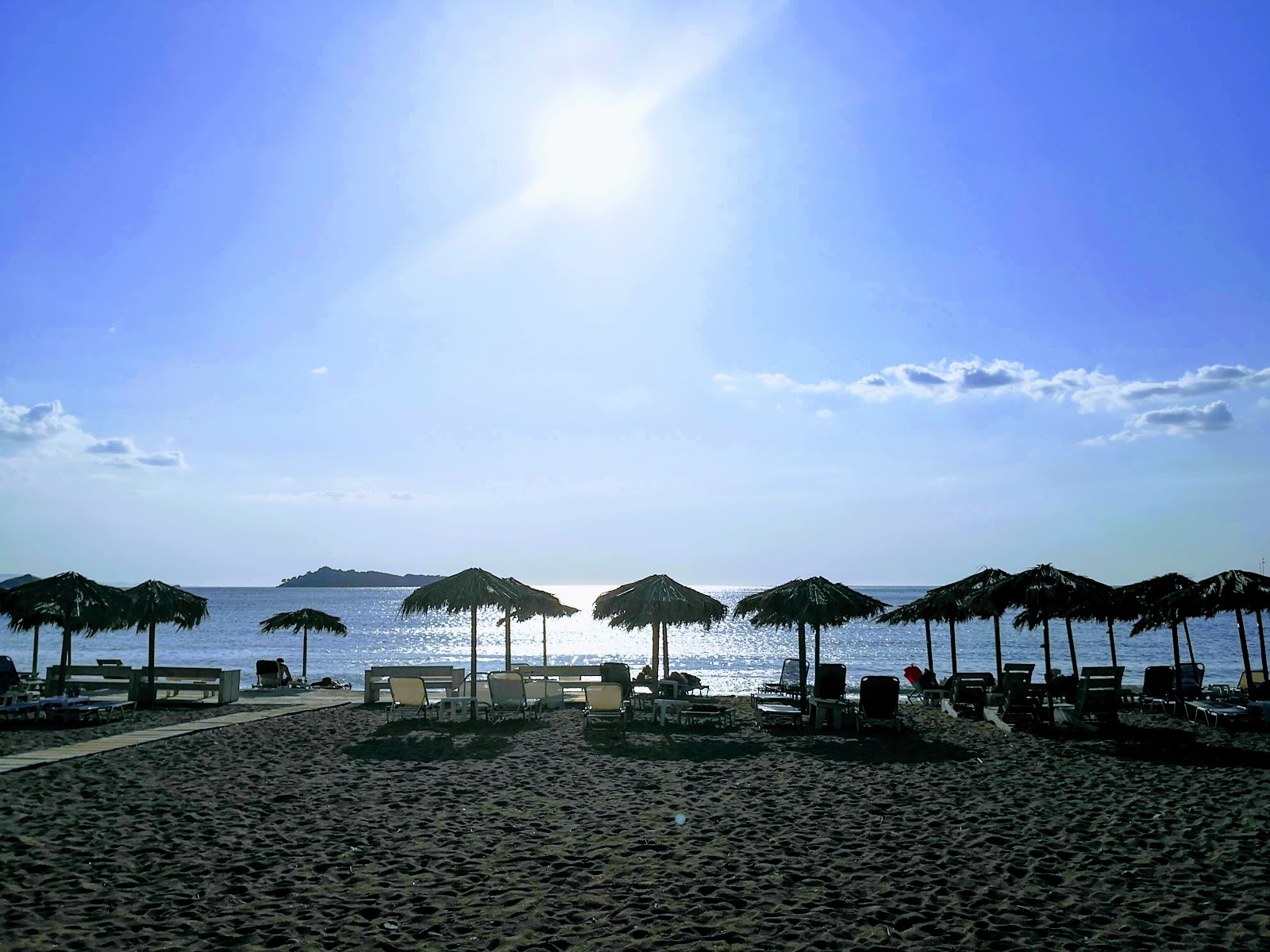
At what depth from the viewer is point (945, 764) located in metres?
10.8

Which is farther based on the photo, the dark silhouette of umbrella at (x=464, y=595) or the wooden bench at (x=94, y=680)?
the dark silhouette of umbrella at (x=464, y=595)

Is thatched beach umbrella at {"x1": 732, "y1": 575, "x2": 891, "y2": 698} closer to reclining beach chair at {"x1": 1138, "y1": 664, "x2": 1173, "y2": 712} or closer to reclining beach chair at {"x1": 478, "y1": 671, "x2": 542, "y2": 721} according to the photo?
reclining beach chair at {"x1": 478, "y1": 671, "x2": 542, "y2": 721}

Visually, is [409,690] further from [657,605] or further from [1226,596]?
[1226,596]

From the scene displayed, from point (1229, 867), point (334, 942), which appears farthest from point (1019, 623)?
point (334, 942)

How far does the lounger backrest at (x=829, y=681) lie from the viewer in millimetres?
15398

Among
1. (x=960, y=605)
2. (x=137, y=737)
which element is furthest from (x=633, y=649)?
(x=137, y=737)

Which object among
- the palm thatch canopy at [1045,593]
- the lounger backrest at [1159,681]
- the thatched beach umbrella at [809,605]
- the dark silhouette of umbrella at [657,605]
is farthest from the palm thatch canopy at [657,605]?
the lounger backrest at [1159,681]

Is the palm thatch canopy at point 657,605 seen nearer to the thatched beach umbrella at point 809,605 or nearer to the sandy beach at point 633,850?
the thatched beach umbrella at point 809,605

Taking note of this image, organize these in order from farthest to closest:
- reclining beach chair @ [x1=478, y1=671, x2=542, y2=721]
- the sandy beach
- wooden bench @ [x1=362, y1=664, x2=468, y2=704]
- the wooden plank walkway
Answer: wooden bench @ [x1=362, y1=664, x2=468, y2=704] < reclining beach chair @ [x1=478, y1=671, x2=542, y2=721] < the wooden plank walkway < the sandy beach

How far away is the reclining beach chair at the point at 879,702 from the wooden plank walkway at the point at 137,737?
368 inches

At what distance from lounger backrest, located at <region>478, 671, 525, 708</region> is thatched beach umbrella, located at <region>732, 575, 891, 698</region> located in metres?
4.01

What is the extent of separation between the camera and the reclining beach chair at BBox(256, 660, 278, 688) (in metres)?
23.6

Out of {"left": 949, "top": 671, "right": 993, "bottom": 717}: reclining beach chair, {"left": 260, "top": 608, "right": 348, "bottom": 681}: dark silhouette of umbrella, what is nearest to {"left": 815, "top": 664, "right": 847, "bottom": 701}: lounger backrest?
{"left": 949, "top": 671, "right": 993, "bottom": 717}: reclining beach chair

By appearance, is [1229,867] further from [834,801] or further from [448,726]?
[448,726]
